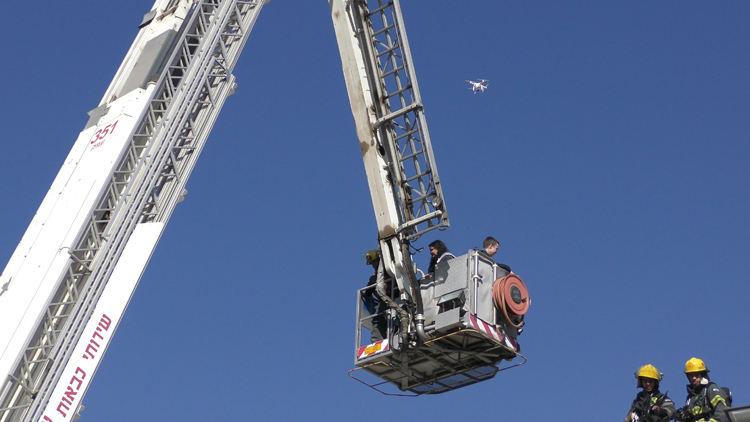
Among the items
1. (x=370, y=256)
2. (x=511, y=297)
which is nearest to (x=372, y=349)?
(x=370, y=256)

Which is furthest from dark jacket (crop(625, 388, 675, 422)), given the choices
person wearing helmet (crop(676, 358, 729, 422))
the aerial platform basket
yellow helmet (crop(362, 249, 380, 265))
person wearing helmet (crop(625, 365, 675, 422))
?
yellow helmet (crop(362, 249, 380, 265))

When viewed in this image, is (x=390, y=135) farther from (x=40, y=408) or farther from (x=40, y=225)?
(x=40, y=408)

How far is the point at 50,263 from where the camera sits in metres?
19.1

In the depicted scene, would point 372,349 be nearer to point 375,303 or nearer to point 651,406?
point 375,303

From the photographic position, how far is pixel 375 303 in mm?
20766

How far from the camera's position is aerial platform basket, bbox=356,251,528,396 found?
19.1 meters

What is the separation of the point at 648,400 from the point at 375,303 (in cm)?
617

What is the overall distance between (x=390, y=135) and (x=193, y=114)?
13.3 feet

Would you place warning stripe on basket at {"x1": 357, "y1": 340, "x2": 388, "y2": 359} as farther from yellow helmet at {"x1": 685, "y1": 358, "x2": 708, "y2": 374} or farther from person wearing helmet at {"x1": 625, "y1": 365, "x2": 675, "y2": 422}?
yellow helmet at {"x1": 685, "y1": 358, "x2": 708, "y2": 374}

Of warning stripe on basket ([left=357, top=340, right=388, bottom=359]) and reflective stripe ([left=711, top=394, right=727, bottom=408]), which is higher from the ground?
warning stripe on basket ([left=357, top=340, right=388, bottom=359])

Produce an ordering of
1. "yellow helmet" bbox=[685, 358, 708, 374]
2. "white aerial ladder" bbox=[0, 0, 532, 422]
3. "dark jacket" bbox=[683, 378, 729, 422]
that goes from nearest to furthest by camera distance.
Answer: "dark jacket" bbox=[683, 378, 729, 422], "yellow helmet" bbox=[685, 358, 708, 374], "white aerial ladder" bbox=[0, 0, 532, 422]

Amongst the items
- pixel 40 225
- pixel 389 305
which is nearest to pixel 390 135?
pixel 389 305

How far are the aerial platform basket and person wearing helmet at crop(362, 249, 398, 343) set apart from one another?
114 mm

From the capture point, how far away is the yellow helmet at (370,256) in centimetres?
2094
